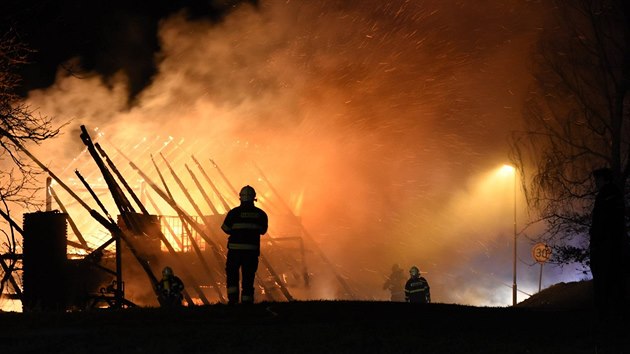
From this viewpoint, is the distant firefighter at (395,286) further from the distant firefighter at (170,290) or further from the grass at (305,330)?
the grass at (305,330)

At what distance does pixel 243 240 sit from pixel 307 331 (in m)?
4.49

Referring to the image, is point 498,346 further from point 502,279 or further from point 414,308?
point 502,279

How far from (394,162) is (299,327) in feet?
141

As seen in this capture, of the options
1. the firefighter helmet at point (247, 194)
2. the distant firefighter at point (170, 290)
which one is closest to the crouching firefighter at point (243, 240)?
the firefighter helmet at point (247, 194)

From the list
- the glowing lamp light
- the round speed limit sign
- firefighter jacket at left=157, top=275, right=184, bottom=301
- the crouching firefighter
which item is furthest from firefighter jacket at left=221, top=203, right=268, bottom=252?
the glowing lamp light

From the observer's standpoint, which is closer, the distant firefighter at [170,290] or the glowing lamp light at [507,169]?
the distant firefighter at [170,290]

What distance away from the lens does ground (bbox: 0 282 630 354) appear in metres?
8.28

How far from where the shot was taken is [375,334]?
9086 millimetres

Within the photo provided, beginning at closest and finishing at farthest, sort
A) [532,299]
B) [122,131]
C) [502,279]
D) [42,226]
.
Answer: [42,226]
[532,299]
[122,131]
[502,279]

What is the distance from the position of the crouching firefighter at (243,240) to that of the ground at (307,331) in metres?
1.10

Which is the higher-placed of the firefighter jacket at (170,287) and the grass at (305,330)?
the firefighter jacket at (170,287)

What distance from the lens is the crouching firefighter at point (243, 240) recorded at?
1344cm

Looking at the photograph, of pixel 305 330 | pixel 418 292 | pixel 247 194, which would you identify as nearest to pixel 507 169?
pixel 418 292

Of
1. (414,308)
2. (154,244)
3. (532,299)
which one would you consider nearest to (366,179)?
(532,299)
